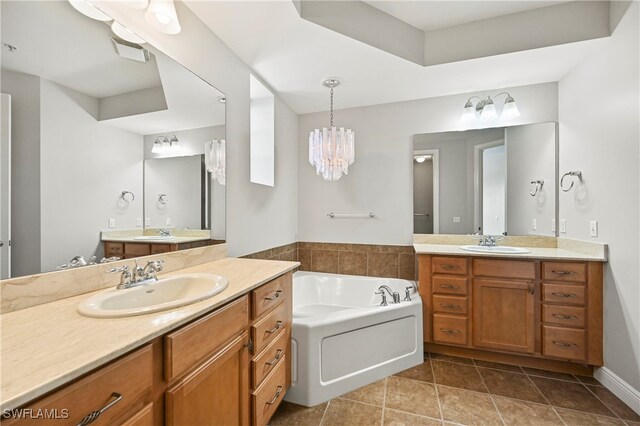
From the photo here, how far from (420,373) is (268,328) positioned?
1.39 meters

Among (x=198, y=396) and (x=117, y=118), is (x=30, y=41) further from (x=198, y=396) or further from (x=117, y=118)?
(x=198, y=396)

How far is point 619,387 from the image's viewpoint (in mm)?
1790

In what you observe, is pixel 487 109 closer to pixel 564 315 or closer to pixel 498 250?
pixel 498 250

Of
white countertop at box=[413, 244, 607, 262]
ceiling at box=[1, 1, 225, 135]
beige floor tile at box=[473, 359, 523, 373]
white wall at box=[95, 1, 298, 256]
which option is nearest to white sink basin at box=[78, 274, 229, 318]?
white wall at box=[95, 1, 298, 256]

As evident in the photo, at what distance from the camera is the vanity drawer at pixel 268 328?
Result: 131 centimetres

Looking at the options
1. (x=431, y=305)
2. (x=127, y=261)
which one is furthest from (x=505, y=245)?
(x=127, y=261)

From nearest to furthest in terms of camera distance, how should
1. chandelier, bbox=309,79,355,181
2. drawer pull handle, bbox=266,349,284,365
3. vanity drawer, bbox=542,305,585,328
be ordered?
drawer pull handle, bbox=266,349,284,365 → vanity drawer, bbox=542,305,585,328 → chandelier, bbox=309,79,355,181

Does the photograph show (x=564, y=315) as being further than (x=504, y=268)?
No

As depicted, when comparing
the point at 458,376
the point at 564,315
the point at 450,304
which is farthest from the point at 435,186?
the point at 458,376

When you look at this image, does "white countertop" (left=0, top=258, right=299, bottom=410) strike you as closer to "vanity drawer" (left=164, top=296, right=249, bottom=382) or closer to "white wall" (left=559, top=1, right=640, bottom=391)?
"vanity drawer" (left=164, top=296, right=249, bottom=382)

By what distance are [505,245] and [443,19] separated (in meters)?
2.06

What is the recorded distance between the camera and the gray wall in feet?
3.07

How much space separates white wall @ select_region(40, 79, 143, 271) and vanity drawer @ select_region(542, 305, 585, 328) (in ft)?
9.26

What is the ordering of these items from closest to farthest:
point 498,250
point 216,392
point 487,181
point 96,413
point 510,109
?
point 96,413, point 216,392, point 498,250, point 510,109, point 487,181
